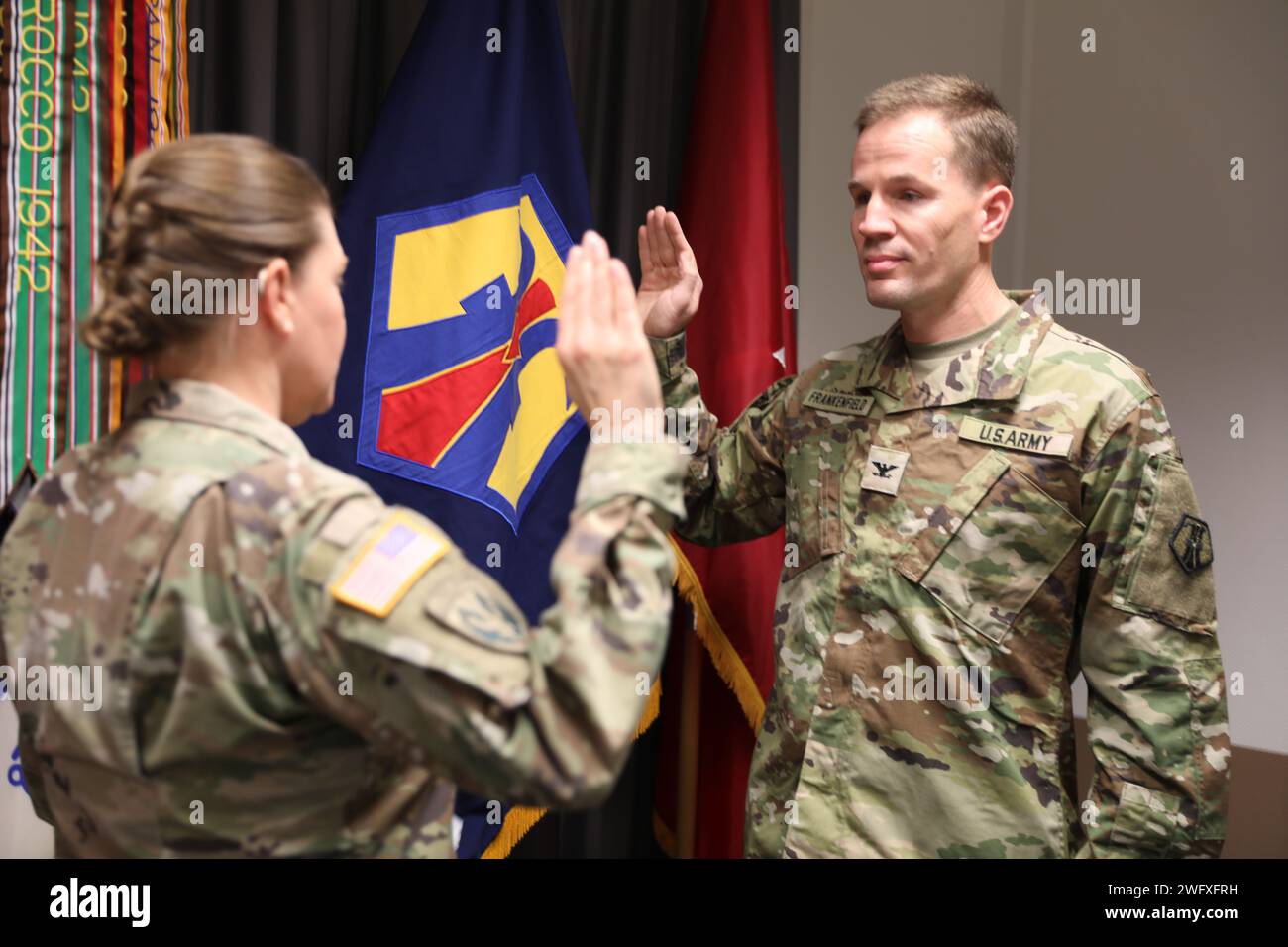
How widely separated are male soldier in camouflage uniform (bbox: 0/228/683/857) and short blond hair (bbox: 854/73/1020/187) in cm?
88

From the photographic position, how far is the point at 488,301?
1.92 meters

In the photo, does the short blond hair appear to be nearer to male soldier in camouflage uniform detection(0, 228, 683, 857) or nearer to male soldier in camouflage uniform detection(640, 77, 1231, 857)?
male soldier in camouflage uniform detection(640, 77, 1231, 857)

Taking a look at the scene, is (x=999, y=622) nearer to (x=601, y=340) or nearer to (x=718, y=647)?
(x=718, y=647)

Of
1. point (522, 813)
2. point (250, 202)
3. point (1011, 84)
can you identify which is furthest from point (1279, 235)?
point (250, 202)

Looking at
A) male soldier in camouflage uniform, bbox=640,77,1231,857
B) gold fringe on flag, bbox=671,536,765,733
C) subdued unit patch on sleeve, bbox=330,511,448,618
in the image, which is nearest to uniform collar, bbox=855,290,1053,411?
male soldier in camouflage uniform, bbox=640,77,1231,857

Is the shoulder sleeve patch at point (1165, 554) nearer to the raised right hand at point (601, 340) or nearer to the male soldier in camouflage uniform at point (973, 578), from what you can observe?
the male soldier in camouflage uniform at point (973, 578)

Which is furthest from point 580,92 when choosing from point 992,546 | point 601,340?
point 601,340

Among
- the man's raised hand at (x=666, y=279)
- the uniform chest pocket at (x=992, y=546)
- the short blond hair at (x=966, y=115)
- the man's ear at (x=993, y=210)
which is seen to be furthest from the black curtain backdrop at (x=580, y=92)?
the uniform chest pocket at (x=992, y=546)

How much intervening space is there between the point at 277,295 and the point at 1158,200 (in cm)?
241

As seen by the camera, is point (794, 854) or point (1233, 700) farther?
point (1233, 700)

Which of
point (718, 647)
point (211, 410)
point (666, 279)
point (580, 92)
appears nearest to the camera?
→ point (211, 410)

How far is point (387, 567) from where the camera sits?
2.67ft
